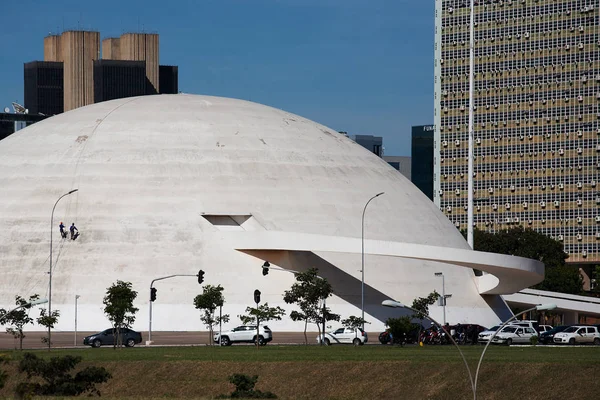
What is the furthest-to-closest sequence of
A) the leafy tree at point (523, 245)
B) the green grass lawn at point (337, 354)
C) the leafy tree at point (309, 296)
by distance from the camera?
the leafy tree at point (523, 245) → the leafy tree at point (309, 296) → the green grass lawn at point (337, 354)

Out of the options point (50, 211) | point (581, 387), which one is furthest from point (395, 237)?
point (581, 387)

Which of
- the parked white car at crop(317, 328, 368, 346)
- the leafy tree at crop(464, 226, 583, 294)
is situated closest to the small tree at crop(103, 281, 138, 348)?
the parked white car at crop(317, 328, 368, 346)

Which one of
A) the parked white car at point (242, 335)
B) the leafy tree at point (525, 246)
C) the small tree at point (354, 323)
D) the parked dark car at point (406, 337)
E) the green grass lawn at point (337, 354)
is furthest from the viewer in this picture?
the leafy tree at point (525, 246)

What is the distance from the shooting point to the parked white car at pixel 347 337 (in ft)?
271

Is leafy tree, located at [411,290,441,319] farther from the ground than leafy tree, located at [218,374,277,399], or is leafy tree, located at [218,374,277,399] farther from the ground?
leafy tree, located at [411,290,441,319]

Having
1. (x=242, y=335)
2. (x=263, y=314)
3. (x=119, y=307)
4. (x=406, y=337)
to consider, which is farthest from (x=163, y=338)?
(x=406, y=337)

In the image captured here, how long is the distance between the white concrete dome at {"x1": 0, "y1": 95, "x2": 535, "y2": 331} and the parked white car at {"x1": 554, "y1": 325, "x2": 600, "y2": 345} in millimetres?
15306

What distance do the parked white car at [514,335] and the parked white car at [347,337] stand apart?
25.8 feet

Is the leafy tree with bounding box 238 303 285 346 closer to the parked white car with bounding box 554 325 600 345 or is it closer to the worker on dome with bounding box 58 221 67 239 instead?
the worker on dome with bounding box 58 221 67 239

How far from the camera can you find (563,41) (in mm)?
167375

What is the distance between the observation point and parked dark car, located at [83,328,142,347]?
81562 millimetres

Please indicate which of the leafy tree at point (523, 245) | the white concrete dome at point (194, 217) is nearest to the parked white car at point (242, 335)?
the white concrete dome at point (194, 217)

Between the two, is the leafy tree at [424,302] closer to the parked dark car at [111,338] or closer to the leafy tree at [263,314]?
the leafy tree at [263,314]

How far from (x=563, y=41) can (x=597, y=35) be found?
4.33 meters
